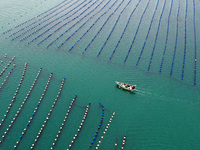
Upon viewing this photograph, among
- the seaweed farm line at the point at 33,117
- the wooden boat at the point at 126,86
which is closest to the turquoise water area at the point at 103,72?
the seaweed farm line at the point at 33,117

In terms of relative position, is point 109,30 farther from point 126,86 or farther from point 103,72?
point 126,86

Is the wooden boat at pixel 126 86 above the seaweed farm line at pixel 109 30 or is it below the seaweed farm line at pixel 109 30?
below

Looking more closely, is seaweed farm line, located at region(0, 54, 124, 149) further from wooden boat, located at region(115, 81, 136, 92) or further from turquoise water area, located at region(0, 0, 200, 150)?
wooden boat, located at region(115, 81, 136, 92)

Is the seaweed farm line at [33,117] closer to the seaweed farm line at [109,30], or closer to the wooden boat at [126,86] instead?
the wooden boat at [126,86]

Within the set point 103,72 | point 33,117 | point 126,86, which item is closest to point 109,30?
point 103,72

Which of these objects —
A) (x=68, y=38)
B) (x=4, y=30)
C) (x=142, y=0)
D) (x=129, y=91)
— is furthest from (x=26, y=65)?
(x=142, y=0)

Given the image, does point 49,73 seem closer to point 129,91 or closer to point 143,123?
point 129,91

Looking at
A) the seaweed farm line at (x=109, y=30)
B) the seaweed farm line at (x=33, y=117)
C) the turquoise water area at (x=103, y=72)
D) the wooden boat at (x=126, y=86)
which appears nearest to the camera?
the seaweed farm line at (x=33, y=117)
